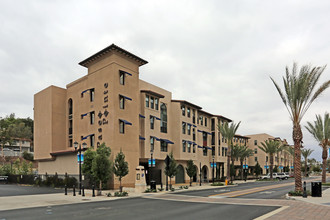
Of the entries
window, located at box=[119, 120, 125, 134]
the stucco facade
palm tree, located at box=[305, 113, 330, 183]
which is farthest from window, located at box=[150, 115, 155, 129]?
palm tree, located at box=[305, 113, 330, 183]

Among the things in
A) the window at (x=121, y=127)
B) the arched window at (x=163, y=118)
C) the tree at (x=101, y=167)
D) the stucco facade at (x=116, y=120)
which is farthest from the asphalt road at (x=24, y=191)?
the arched window at (x=163, y=118)

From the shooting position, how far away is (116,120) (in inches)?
1433

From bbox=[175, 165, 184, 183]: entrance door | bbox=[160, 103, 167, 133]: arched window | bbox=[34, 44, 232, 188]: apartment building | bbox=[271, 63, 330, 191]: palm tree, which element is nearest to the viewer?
bbox=[271, 63, 330, 191]: palm tree

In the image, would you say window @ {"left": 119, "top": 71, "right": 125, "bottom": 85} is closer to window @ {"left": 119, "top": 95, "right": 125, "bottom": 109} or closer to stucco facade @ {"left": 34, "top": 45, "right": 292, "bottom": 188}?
stucco facade @ {"left": 34, "top": 45, "right": 292, "bottom": 188}

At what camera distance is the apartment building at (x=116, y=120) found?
37344 mm

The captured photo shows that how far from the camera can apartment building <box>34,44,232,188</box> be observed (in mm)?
37344

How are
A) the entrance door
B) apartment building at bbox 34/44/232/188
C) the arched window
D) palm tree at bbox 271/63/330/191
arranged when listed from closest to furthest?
palm tree at bbox 271/63/330/191 < apartment building at bbox 34/44/232/188 < the arched window < the entrance door

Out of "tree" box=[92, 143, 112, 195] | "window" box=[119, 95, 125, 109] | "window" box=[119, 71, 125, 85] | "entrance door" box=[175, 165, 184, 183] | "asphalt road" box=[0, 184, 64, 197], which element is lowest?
"entrance door" box=[175, 165, 184, 183]

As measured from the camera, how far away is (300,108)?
78.4 feet

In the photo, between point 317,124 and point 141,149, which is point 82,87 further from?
point 317,124

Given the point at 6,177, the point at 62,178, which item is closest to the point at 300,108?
the point at 62,178

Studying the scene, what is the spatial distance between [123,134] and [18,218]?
22999 millimetres

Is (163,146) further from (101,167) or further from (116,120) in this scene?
(101,167)

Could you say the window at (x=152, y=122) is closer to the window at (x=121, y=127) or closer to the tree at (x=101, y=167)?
the window at (x=121, y=127)
